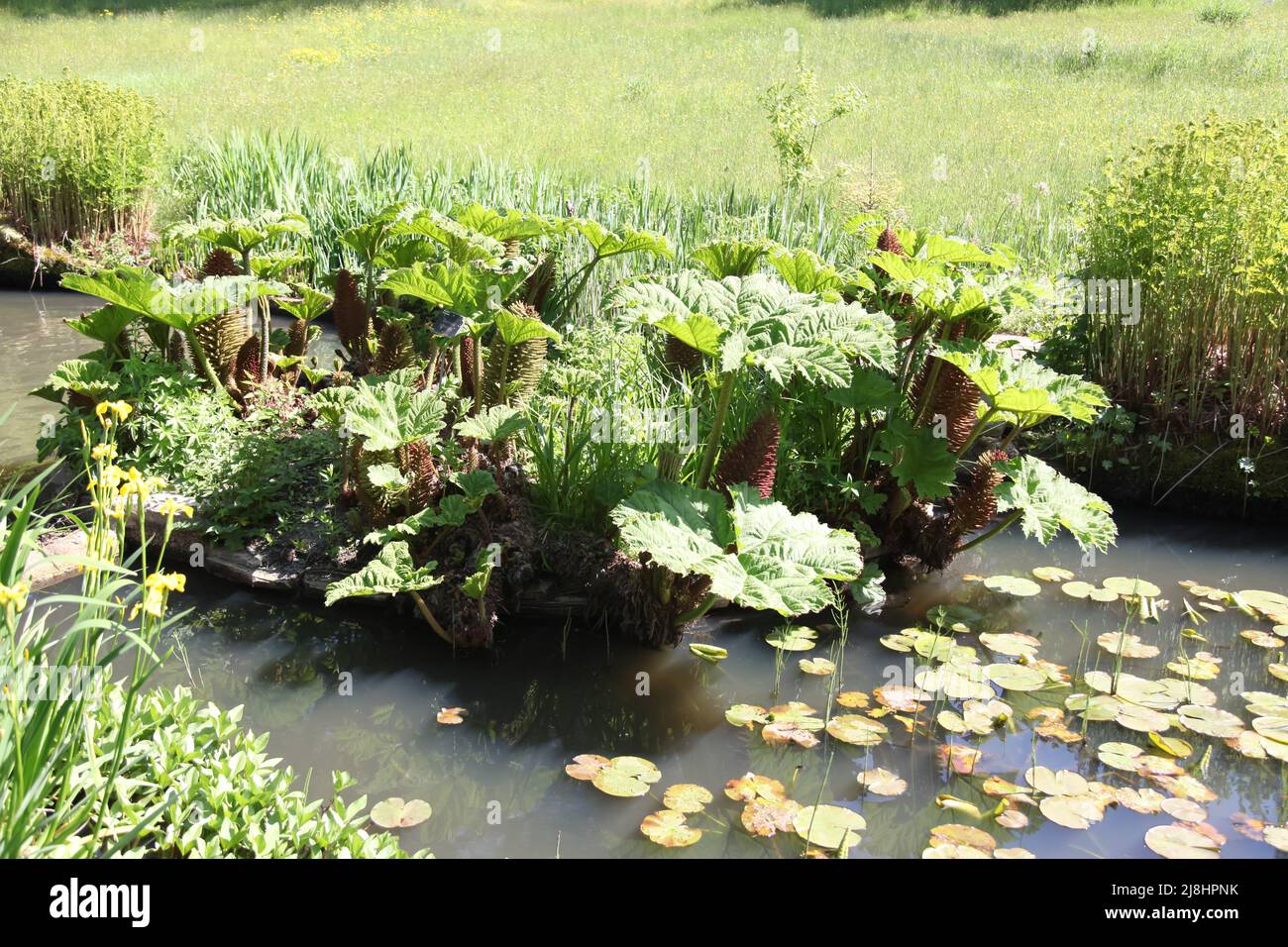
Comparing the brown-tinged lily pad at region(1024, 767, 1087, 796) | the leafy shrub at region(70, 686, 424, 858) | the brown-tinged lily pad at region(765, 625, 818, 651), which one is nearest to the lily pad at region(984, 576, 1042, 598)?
the brown-tinged lily pad at region(765, 625, 818, 651)

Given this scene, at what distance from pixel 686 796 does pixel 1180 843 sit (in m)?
1.47

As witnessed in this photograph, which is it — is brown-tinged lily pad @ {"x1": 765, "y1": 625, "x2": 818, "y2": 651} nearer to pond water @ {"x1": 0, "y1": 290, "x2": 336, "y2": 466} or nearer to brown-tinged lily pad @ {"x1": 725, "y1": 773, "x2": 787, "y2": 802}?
brown-tinged lily pad @ {"x1": 725, "y1": 773, "x2": 787, "y2": 802}

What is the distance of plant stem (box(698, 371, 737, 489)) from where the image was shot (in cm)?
373

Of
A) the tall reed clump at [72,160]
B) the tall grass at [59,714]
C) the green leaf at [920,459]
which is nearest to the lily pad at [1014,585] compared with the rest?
the green leaf at [920,459]

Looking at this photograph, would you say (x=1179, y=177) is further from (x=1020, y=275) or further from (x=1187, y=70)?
(x=1187, y=70)

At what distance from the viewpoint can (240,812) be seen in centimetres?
262

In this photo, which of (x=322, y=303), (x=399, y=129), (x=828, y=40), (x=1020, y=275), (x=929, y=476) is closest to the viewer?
(x=929, y=476)

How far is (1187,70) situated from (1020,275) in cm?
1305

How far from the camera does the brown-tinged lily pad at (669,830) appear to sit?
303 centimetres

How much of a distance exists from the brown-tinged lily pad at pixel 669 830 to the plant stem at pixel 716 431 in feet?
4.47

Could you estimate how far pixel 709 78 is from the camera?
18609mm

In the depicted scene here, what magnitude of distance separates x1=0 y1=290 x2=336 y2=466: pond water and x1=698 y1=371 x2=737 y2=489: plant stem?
330cm

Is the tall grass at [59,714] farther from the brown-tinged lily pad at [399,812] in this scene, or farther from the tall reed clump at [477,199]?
the tall reed clump at [477,199]

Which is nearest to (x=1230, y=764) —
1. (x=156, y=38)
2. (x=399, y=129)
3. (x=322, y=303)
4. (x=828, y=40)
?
(x=322, y=303)
